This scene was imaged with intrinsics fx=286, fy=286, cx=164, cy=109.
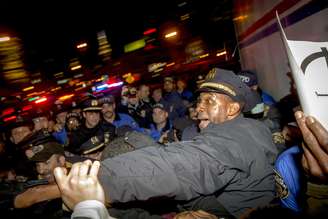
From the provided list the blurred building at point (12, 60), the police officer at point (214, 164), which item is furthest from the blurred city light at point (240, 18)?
the blurred building at point (12, 60)

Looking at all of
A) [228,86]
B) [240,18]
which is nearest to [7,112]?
[240,18]

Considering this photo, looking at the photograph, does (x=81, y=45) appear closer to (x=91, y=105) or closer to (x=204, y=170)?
(x=91, y=105)

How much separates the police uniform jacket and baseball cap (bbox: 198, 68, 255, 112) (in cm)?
41

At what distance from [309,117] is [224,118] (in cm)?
137

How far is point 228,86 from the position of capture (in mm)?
2584

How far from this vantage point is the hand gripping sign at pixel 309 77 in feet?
3.90

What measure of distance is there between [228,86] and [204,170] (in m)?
1.15

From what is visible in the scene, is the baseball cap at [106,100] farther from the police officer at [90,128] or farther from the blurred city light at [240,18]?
the blurred city light at [240,18]

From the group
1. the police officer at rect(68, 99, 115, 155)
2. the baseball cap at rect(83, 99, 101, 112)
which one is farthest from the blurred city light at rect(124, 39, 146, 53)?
the police officer at rect(68, 99, 115, 155)

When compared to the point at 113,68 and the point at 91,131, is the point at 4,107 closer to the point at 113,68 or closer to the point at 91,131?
the point at 91,131

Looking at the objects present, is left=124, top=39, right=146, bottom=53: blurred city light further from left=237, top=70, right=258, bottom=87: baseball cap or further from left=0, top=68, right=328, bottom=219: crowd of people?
left=0, top=68, right=328, bottom=219: crowd of people

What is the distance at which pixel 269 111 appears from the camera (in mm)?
5141

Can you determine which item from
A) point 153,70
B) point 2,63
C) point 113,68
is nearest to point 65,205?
point 153,70

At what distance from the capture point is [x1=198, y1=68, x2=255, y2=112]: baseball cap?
8.45 ft
